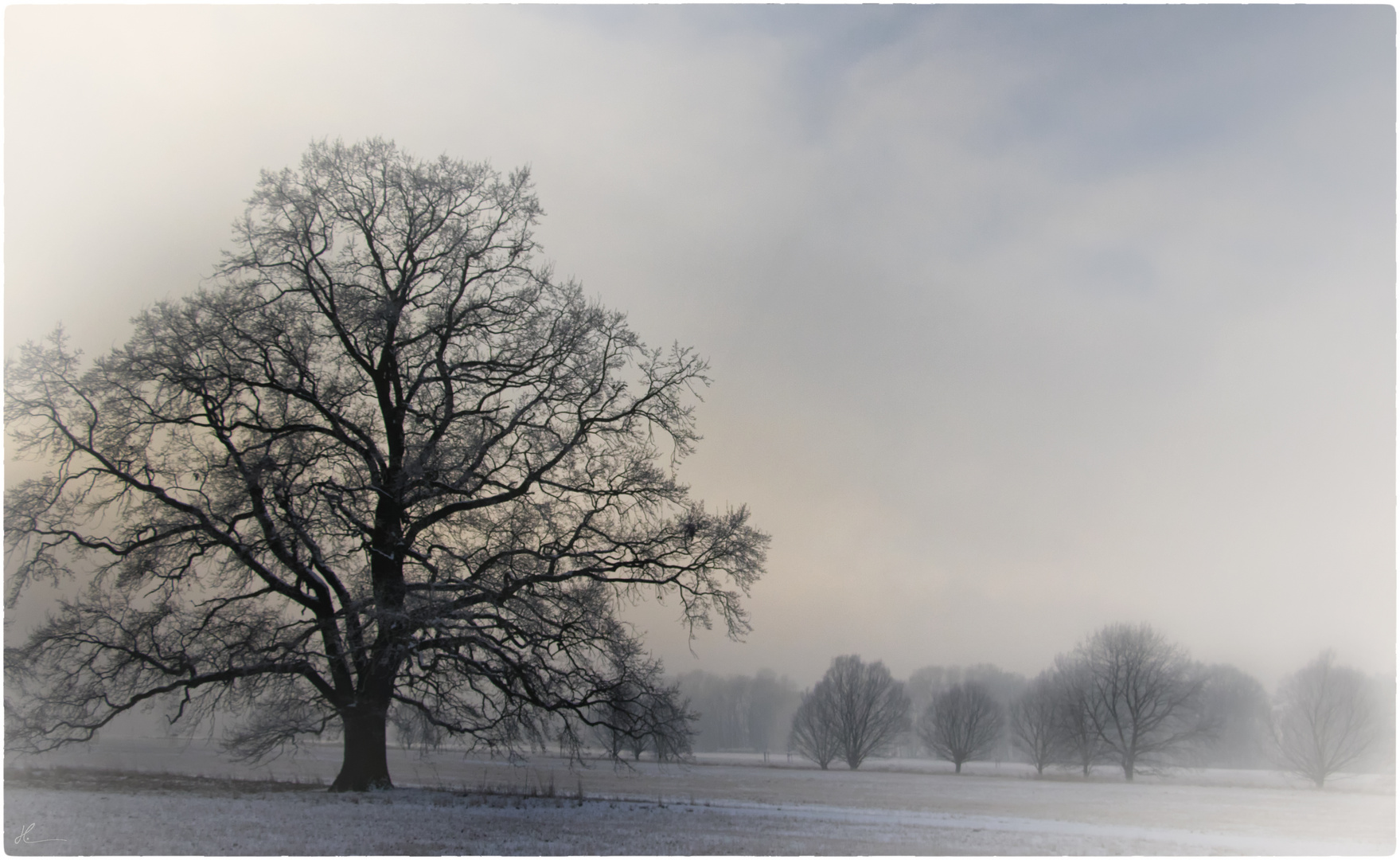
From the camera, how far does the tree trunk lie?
17219 millimetres

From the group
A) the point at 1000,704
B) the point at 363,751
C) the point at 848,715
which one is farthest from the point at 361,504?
the point at 1000,704

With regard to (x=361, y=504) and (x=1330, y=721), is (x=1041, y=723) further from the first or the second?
(x=361, y=504)

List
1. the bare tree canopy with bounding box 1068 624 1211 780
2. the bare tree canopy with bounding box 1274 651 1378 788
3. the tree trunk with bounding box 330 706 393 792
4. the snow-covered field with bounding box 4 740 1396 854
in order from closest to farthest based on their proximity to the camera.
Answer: the snow-covered field with bounding box 4 740 1396 854 < the tree trunk with bounding box 330 706 393 792 < the bare tree canopy with bounding box 1274 651 1378 788 < the bare tree canopy with bounding box 1068 624 1211 780

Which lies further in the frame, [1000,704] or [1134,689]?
[1000,704]

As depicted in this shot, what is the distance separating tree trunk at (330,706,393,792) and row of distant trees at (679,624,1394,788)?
34.8 metres

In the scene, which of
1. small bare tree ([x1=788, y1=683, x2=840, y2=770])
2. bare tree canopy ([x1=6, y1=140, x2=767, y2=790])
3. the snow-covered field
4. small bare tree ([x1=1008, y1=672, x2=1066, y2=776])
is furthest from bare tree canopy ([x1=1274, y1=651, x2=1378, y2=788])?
bare tree canopy ([x1=6, y1=140, x2=767, y2=790])

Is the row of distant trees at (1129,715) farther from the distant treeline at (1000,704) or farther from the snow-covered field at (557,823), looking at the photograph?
the snow-covered field at (557,823)

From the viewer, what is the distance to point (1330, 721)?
53.3 metres

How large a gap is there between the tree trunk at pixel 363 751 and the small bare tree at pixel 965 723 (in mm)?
57523

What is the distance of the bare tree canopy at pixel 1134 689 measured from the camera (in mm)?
59750

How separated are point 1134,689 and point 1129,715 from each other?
13.5ft

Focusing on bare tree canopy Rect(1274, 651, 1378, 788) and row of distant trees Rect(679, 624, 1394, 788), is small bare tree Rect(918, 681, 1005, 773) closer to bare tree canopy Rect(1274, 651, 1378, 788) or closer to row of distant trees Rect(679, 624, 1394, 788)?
row of distant trees Rect(679, 624, 1394, 788)
